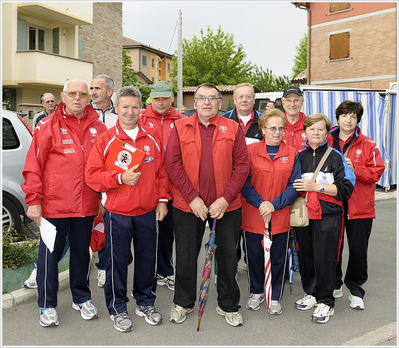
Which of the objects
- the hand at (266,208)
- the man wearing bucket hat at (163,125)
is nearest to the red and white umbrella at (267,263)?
the hand at (266,208)

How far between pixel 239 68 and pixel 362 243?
41176 mm

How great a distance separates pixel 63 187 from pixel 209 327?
1.86 metres

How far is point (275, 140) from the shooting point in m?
4.19

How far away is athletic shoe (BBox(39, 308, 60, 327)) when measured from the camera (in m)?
3.89

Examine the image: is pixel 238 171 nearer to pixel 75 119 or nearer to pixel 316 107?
pixel 75 119

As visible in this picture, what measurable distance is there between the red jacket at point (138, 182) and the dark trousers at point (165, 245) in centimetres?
98

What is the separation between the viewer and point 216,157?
3863 mm

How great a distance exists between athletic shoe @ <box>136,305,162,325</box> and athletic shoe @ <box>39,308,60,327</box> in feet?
2.47

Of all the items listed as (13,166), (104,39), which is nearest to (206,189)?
(13,166)

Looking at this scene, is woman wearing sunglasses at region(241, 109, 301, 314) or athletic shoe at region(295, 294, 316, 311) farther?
athletic shoe at region(295, 294, 316, 311)

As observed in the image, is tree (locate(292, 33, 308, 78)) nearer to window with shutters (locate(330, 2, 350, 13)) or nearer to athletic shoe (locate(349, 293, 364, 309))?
window with shutters (locate(330, 2, 350, 13))

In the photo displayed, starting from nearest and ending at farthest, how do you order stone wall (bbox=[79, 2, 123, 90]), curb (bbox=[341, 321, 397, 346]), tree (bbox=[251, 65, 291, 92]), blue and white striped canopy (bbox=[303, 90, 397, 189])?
curb (bbox=[341, 321, 397, 346]) < blue and white striped canopy (bbox=[303, 90, 397, 189]) < stone wall (bbox=[79, 2, 123, 90]) < tree (bbox=[251, 65, 291, 92])

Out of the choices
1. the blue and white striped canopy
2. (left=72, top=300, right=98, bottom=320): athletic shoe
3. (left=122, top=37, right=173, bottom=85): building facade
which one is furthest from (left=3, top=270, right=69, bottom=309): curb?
(left=122, top=37, right=173, bottom=85): building facade

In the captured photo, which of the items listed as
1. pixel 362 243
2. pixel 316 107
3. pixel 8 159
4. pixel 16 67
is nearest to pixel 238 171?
pixel 362 243
